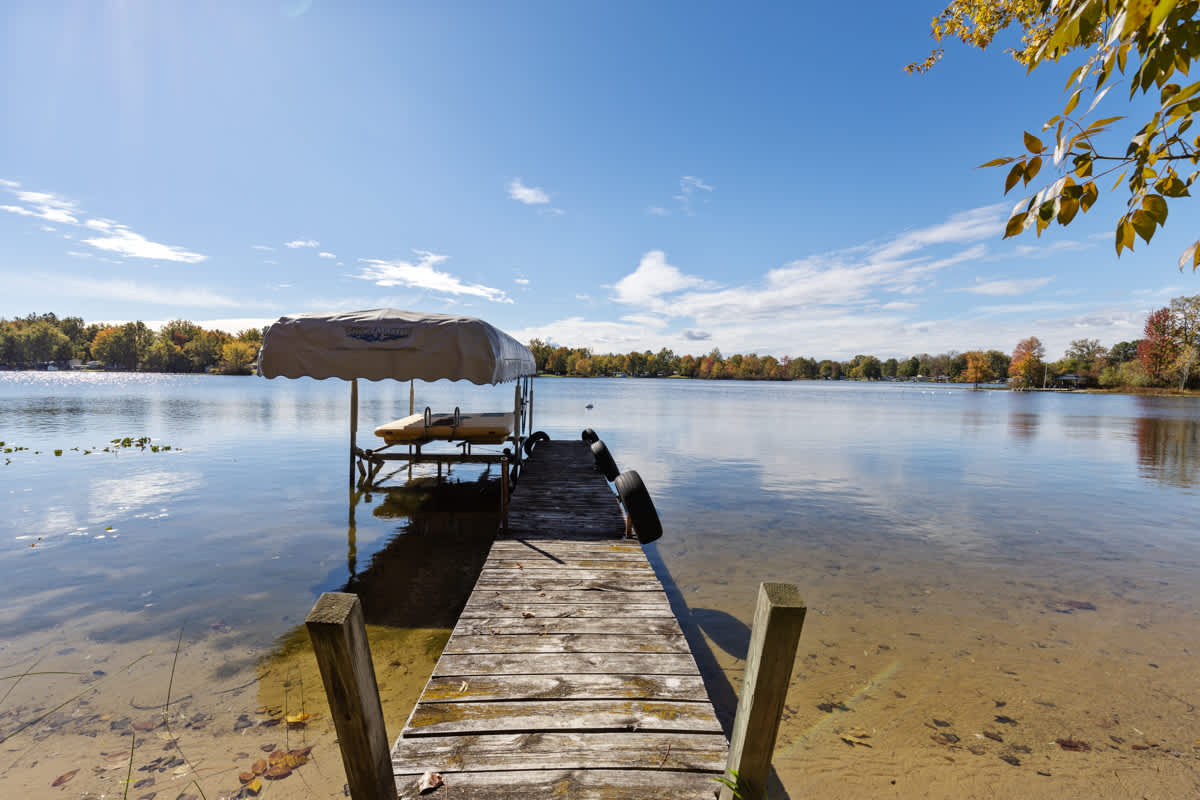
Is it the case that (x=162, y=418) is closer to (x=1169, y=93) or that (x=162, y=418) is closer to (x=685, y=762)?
(x=685, y=762)

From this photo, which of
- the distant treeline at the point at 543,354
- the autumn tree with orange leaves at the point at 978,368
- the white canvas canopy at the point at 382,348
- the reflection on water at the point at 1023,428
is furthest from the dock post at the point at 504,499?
the autumn tree with orange leaves at the point at 978,368

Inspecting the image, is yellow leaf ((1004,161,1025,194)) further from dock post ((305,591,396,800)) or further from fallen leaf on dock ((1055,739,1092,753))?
fallen leaf on dock ((1055,739,1092,753))

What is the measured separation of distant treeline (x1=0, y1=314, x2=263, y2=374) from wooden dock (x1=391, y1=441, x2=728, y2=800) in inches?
6016

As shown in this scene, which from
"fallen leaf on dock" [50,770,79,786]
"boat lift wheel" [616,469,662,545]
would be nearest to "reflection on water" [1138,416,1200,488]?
"boat lift wheel" [616,469,662,545]

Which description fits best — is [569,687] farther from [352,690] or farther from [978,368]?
[978,368]

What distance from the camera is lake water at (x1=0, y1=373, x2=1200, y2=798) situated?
4367mm

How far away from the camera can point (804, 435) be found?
1153 inches

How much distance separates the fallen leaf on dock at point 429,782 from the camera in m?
2.71

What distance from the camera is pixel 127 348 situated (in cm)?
14038

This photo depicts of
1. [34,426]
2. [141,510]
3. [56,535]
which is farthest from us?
[34,426]

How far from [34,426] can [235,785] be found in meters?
31.9

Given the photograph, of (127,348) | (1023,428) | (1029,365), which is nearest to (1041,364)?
(1029,365)

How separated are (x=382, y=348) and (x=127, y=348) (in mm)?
179853

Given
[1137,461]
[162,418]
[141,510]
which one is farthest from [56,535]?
[1137,461]
